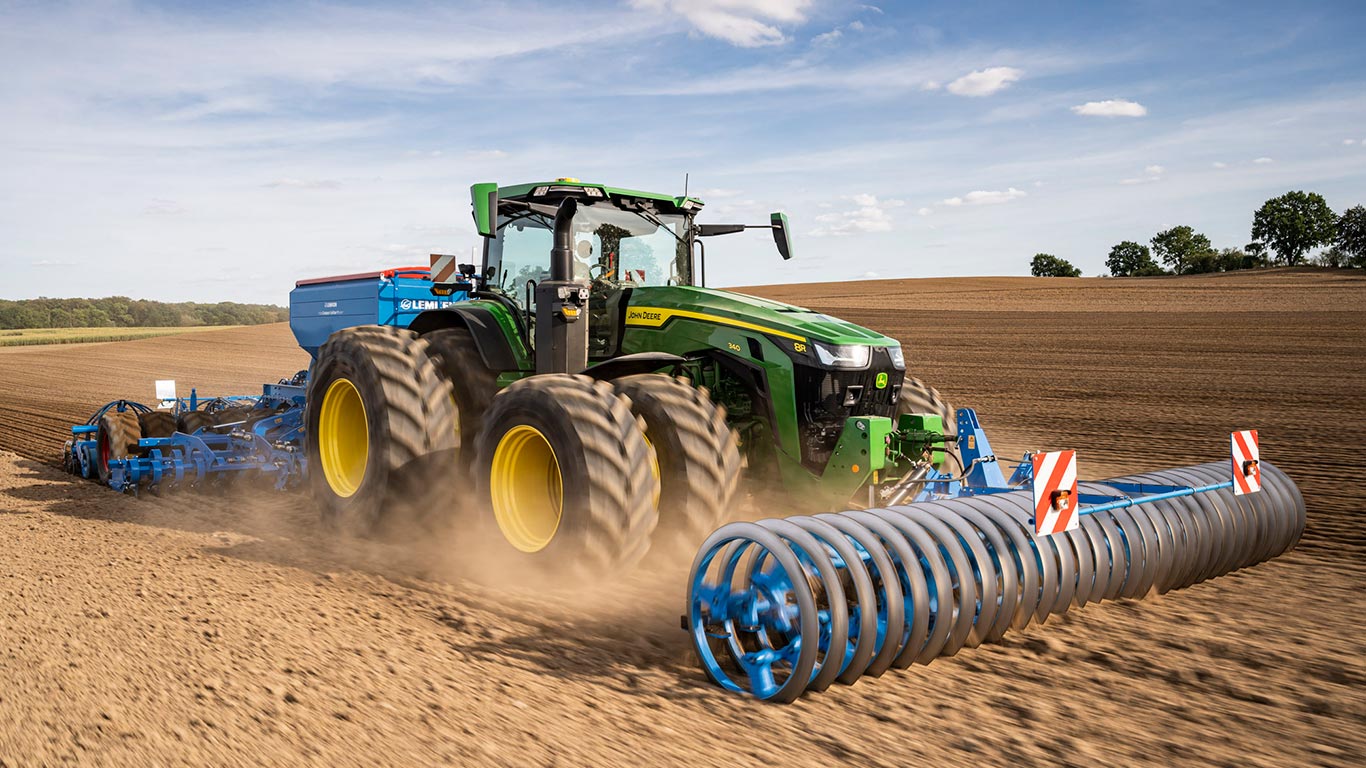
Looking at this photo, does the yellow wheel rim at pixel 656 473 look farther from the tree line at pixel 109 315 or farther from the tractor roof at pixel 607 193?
the tree line at pixel 109 315

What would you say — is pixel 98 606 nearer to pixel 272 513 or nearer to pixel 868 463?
pixel 272 513

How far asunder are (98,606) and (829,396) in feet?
14.1

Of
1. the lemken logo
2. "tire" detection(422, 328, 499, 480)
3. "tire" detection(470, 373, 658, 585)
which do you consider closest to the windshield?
"tire" detection(422, 328, 499, 480)

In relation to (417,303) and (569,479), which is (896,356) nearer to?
(569,479)

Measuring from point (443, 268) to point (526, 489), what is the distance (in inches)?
115

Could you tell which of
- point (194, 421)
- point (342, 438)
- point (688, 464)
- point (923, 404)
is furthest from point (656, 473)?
point (194, 421)

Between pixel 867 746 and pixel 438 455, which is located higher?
pixel 438 455

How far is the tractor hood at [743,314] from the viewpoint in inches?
239

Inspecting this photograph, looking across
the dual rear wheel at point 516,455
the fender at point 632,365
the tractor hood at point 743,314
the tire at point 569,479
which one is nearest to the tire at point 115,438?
the dual rear wheel at point 516,455

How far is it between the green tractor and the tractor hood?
0.02 meters

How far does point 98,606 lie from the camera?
5.40 meters

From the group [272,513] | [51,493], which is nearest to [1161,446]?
[272,513]

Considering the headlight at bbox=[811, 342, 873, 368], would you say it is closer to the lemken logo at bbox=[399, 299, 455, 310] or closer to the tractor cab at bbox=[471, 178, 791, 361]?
the tractor cab at bbox=[471, 178, 791, 361]

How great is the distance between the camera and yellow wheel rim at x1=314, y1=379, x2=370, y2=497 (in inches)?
291
